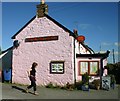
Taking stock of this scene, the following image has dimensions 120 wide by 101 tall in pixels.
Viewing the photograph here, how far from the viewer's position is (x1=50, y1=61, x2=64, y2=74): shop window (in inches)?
687

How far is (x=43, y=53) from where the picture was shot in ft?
59.5

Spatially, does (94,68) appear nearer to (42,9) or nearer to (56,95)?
(56,95)

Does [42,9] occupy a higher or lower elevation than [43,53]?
higher

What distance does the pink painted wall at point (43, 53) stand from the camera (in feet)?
56.5

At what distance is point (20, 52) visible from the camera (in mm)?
19250

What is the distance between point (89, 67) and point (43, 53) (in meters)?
3.62

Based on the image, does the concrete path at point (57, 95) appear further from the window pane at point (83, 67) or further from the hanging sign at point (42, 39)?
the hanging sign at point (42, 39)

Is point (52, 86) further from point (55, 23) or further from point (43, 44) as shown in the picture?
point (55, 23)

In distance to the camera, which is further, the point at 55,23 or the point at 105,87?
the point at 55,23

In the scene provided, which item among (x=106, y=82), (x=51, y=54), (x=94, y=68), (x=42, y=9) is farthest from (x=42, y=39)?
(x=106, y=82)

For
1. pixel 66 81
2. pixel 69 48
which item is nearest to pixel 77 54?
pixel 69 48

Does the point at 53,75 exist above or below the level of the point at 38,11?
below

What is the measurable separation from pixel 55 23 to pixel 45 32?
3.41 feet

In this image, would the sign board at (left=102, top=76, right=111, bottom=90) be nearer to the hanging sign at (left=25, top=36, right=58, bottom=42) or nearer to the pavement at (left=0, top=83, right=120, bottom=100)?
the pavement at (left=0, top=83, right=120, bottom=100)
